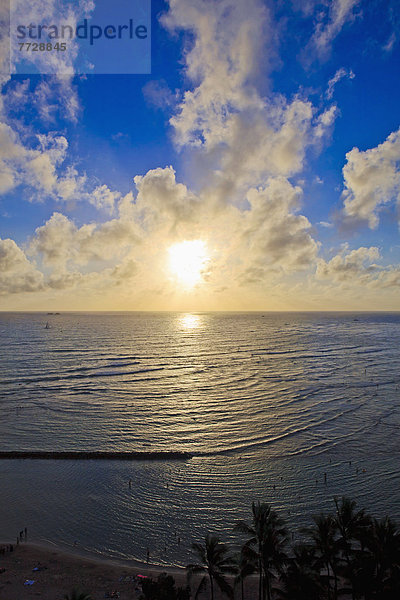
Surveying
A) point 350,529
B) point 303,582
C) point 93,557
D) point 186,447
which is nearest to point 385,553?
point 350,529

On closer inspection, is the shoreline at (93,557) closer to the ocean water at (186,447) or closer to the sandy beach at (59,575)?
the sandy beach at (59,575)

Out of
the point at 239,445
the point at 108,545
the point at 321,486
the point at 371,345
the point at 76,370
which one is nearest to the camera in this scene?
the point at 108,545

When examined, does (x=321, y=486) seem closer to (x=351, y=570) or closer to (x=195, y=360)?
(x=351, y=570)

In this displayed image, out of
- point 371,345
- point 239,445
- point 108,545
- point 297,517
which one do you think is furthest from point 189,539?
point 371,345

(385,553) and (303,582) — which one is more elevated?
(385,553)

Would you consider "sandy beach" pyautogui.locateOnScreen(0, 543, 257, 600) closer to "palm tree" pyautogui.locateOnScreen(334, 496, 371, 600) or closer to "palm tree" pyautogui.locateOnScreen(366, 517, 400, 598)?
"palm tree" pyautogui.locateOnScreen(334, 496, 371, 600)

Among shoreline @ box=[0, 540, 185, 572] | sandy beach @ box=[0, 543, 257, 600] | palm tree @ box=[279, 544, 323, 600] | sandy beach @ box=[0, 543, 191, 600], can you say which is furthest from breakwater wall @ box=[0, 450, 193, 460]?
palm tree @ box=[279, 544, 323, 600]

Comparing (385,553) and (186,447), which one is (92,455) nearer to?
(186,447)
